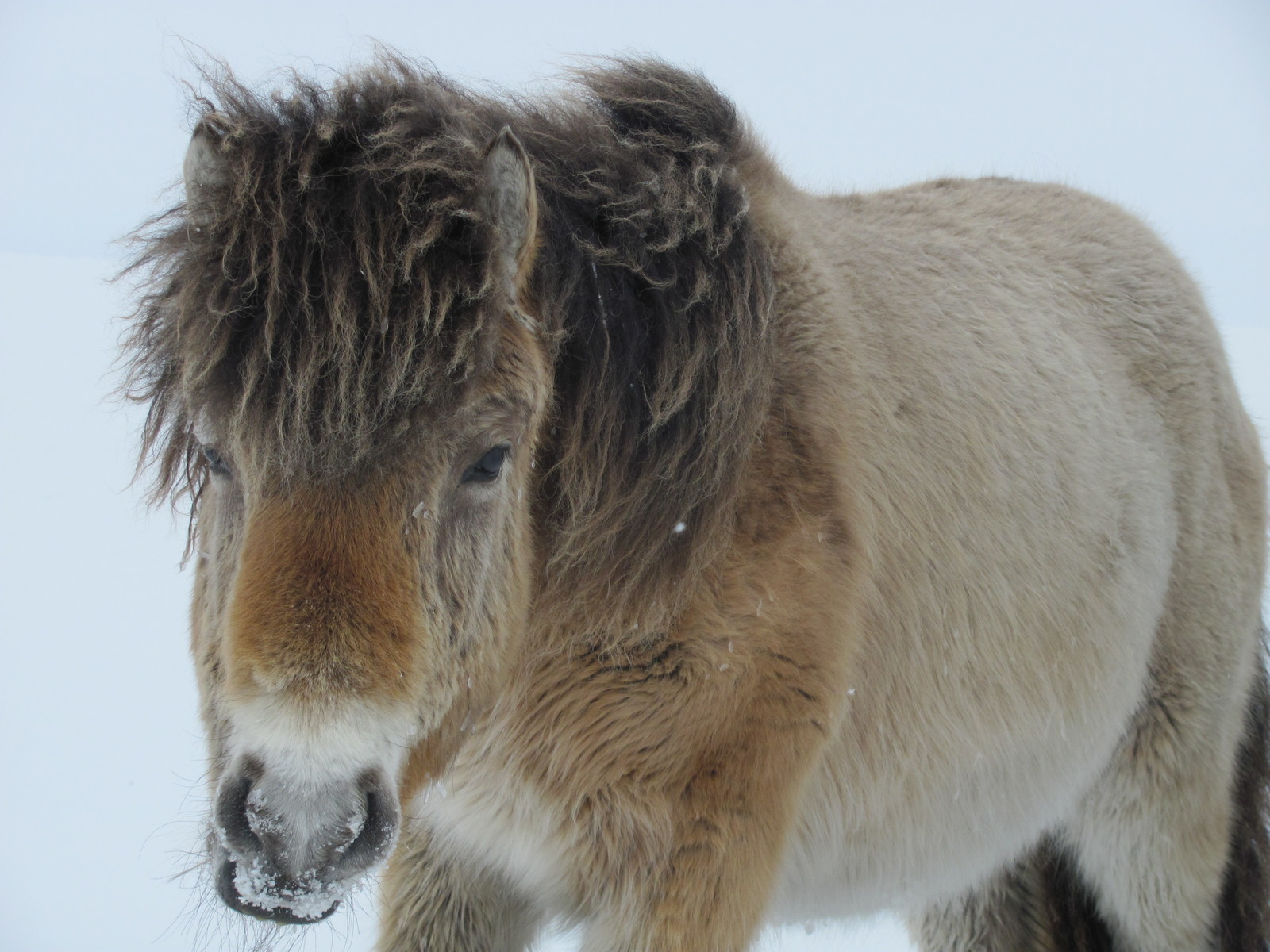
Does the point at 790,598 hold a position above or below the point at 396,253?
below

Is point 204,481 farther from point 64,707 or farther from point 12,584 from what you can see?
point 12,584

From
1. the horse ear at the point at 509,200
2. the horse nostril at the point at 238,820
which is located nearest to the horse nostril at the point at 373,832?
the horse nostril at the point at 238,820

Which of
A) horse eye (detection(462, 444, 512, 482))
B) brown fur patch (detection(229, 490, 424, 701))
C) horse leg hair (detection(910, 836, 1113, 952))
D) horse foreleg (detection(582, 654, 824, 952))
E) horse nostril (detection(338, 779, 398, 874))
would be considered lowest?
horse leg hair (detection(910, 836, 1113, 952))

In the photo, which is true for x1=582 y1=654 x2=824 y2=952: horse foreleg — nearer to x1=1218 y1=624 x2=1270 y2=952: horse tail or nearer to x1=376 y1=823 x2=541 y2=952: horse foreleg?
x1=376 y1=823 x2=541 y2=952: horse foreleg

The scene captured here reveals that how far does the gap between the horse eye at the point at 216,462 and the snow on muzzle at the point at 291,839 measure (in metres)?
0.68

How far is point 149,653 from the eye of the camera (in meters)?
7.12

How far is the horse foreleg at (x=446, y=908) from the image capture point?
302cm

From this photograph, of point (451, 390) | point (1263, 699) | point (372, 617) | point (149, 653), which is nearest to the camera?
point (372, 617)

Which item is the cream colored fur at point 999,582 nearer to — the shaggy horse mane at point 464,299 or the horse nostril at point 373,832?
the shaggy horse mane at point 464,299

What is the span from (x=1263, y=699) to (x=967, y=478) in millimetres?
2515

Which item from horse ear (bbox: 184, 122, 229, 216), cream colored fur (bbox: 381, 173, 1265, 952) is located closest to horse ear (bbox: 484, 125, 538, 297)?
horse ear (bbox: 184, 122, 229, 216)

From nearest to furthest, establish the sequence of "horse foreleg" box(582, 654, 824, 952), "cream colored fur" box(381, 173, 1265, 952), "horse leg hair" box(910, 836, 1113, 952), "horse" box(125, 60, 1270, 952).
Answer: "horse" box(125, 60, 1270, 952) < "horse foreleg" box(582, 654, 824, 952) < "cream colored fur" box(381, 173, 1265, 952) < "horse leg hair" box(910, 836, 1113, 952)

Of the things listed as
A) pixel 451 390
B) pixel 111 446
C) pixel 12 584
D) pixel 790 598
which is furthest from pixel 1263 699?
pixel 111 446

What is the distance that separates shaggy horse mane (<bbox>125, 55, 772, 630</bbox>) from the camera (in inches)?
78.2
